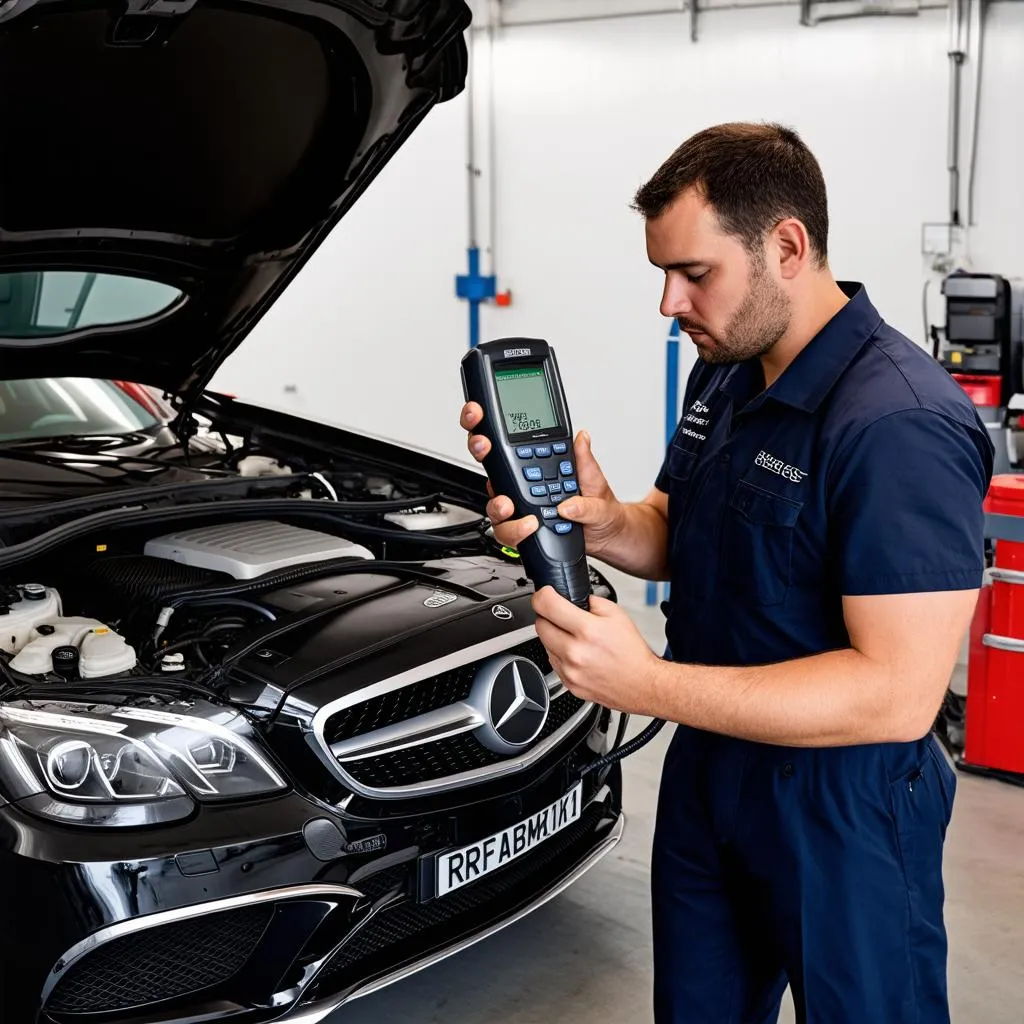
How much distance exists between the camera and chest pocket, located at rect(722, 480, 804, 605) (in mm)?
1367

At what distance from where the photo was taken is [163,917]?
170cm

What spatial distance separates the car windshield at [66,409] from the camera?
289 cm

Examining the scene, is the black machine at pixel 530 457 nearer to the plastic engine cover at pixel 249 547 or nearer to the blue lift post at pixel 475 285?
the plastic engine cover at pixel 249 547

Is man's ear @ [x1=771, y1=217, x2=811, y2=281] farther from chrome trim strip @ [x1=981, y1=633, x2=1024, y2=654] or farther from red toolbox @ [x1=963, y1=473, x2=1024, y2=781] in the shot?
chrome trim strip @ [x1=981, y1=633, x2=1024, y2=654]

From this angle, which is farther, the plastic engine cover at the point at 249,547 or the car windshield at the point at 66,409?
the car windshield at the point at 66,409

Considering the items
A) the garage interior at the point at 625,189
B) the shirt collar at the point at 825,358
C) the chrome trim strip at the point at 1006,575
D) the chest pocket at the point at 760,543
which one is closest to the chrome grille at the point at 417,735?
the chest pocket at the point at 760,543

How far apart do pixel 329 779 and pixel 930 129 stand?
475 centimetres

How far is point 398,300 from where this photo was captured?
7.52m

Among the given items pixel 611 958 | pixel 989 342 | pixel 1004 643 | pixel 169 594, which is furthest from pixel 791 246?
pixel 989 342

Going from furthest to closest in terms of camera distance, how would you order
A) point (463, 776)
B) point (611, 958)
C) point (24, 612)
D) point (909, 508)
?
point (611, 958) → point (24, 612) → point (463, 776) → point (909, 508)

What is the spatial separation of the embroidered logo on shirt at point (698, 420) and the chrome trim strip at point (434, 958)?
3.11 feet

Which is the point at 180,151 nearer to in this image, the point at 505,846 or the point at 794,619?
the point at 505,846

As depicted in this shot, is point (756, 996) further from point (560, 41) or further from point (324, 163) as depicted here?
point (560, 41)

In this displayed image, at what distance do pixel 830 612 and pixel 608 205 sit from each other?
5479 mm
